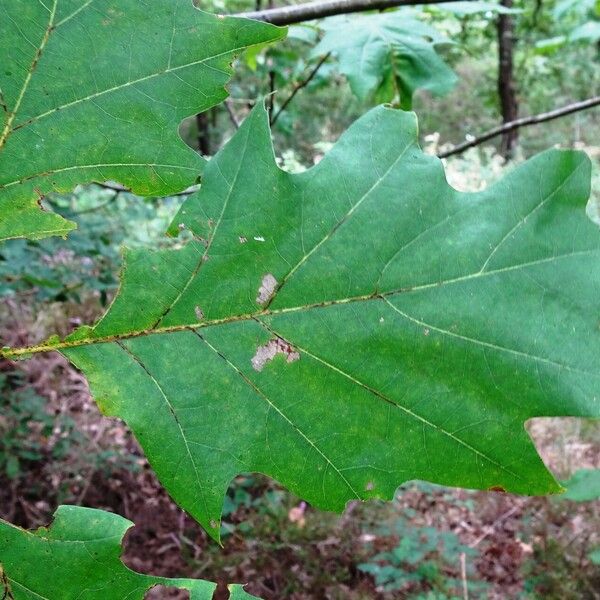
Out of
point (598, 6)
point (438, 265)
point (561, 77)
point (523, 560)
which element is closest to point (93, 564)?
point (438, 265)

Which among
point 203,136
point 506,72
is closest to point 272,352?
point 203,136

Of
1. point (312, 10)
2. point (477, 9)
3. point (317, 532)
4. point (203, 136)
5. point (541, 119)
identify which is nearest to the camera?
point (312, 10)

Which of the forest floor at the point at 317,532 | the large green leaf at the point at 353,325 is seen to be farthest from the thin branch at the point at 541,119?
the forest floor at the point at 317,532

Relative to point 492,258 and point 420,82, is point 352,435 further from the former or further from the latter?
point 420,82

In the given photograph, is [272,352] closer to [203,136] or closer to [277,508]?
[277,508]

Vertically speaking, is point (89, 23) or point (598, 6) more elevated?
point (89, 23)

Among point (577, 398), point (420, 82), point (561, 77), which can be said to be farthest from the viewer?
point (561, 77)

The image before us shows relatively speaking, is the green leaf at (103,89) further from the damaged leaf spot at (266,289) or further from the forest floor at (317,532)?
the forest floor at (317,532)
